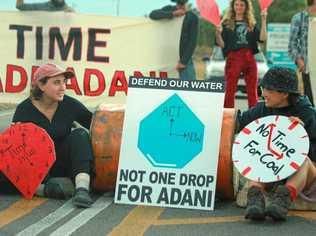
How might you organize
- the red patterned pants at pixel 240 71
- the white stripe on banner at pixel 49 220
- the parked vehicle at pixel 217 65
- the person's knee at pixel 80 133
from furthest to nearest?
the parked vehicle at pixel 217 65 → the red patterned pants at pixel 240 71 → the person's knee at pixel 80 133 → the white stripe on banner at pixel 49 220

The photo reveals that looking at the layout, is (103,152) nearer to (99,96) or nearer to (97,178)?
(97,178)

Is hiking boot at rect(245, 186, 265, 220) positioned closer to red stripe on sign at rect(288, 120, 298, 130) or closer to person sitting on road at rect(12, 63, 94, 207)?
red stripe on sign at rect(288, 120, 298, 130)

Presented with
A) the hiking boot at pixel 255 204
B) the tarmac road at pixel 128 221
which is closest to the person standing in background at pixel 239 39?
the tarmac road at pixel 128 221

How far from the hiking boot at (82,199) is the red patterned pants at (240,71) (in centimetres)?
438

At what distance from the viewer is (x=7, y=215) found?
5930mm

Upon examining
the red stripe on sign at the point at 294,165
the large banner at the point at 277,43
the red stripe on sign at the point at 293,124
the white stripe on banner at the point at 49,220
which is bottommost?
the large banner at the point at 277,43

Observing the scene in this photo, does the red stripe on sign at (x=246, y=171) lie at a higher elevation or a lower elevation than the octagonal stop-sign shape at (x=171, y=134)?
lower

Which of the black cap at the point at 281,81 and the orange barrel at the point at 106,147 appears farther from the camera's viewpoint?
the orange barrel at the point at 106,147

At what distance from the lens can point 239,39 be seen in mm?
10195

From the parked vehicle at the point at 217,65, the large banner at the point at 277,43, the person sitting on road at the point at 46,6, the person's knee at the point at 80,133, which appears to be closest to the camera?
the person's knee at the point at 80,133

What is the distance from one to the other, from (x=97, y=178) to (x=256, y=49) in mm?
4370

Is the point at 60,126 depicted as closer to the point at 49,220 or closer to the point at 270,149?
the point at 49,220

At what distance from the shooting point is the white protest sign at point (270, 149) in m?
5.93

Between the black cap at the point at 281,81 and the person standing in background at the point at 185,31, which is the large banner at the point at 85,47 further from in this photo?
the black cap at the point at 281,81
